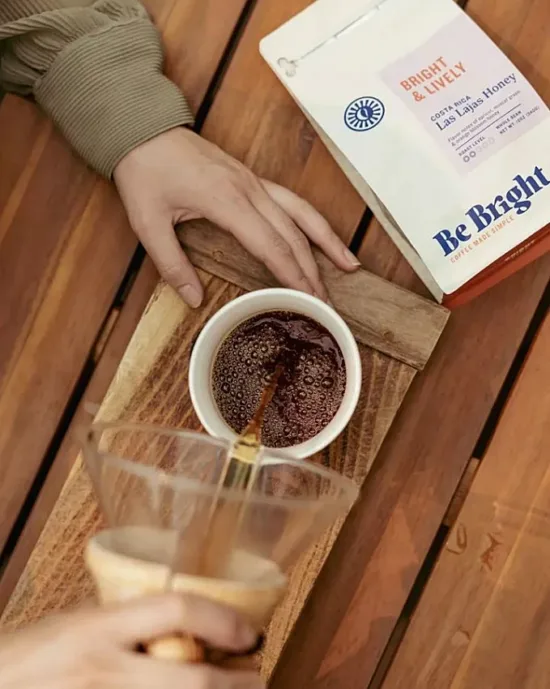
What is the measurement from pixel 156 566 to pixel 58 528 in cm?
25

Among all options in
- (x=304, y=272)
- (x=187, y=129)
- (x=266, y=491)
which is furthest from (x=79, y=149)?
(x=266, y=491)

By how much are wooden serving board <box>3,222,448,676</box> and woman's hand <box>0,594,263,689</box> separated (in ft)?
0.77

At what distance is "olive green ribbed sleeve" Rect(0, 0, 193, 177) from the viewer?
0.58 meters

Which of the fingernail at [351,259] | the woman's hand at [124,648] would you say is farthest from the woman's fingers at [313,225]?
the woman's hand at [124,648]

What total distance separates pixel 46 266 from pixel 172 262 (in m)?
0.11

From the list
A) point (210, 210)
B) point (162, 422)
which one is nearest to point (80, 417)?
point (162, 422)

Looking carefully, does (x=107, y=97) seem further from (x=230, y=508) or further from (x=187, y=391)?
(x=230, y=508)

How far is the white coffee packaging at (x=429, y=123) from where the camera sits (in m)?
0.57

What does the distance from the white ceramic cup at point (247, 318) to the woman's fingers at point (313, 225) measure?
0.20 ft

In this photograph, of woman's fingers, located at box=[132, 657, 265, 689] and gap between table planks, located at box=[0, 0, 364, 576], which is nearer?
woman's fingers, located at box=[132, 657, 265, 689]

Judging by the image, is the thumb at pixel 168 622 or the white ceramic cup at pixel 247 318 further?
the white ceramic cup at pixel 247 318

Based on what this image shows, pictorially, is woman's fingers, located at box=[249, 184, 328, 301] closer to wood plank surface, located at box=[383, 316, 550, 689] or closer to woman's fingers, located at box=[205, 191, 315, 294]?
woman's fingers, located at box=[205, 191, 315, 294]

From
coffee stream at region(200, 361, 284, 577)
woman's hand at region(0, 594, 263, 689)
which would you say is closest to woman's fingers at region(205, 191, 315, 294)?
coffee stream at region(200, 361, 284, 577)

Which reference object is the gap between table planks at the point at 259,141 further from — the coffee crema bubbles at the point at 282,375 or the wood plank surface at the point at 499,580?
the wood plank surface at the point at 499,580
